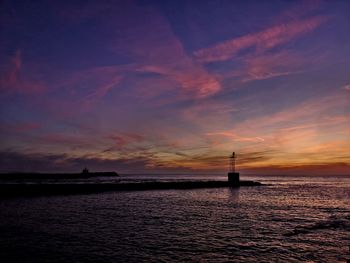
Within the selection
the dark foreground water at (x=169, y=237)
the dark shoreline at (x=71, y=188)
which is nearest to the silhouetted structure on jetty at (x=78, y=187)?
the dark shoreline at (x=71, y=188)

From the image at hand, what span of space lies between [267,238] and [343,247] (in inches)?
193

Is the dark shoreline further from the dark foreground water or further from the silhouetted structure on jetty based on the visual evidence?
the dark foreground water

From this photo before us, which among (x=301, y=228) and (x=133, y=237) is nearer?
(x=133, y=237)

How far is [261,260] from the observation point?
16.7 meters

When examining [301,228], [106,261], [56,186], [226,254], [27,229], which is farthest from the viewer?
[56,186]

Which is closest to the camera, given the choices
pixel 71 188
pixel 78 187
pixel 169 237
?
pixel 169 237

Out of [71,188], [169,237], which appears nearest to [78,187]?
[71,188]

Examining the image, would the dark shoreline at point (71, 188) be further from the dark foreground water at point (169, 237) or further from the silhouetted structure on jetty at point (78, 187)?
the dark foreground water at point (169, 237)

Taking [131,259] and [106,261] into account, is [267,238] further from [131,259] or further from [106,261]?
[106,261]

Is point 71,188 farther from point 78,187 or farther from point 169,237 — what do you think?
point 169,237

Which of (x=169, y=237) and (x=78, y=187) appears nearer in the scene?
(x=169, y=237)

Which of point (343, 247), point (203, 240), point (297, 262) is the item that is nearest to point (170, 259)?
point (203, 240)

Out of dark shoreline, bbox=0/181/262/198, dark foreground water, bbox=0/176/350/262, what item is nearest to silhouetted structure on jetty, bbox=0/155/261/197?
dark shoreline, bbox=0/181/262/198

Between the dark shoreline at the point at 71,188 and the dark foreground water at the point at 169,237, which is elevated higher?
the dark shoreline at the point at 71,188
